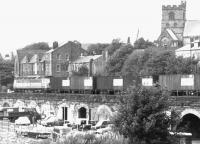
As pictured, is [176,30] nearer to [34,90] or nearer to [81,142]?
[34,90]

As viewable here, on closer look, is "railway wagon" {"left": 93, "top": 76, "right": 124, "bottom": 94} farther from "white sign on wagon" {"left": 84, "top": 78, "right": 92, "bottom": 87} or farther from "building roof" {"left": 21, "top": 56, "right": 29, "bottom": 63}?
"building roof" {"left": 21, "top": 56, "right": 29, "bottom": 63}

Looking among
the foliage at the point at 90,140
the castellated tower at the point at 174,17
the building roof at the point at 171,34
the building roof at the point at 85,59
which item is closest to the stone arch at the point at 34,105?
the foliage at the point at 90,140

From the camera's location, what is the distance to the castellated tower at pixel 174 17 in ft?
391

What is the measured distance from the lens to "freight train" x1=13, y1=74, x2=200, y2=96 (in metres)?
41.3

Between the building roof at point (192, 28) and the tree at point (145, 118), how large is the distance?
81.2 m

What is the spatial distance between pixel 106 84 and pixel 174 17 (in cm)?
7403

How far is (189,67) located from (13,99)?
2386cm

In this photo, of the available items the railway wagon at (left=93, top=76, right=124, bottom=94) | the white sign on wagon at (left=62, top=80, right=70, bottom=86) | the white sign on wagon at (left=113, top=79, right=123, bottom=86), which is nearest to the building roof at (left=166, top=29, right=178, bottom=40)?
the white sign on wagon at (left=62, top=80, right=70, bottom=86)

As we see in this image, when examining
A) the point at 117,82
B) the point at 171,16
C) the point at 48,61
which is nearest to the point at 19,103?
the point at 117,82

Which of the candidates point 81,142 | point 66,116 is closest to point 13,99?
point 66,116

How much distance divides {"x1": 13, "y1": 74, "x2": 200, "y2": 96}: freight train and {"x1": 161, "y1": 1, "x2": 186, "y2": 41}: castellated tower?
5753 centimetres

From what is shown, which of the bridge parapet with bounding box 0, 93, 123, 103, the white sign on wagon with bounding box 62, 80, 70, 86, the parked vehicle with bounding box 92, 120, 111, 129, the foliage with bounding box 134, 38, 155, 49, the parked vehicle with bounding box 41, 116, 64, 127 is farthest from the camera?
the foliage with bounding box 134, 38, 155, 49

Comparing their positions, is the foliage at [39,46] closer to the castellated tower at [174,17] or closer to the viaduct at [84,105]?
the castellated tower at [174,17]

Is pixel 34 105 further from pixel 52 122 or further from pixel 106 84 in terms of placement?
pixel 52 122
